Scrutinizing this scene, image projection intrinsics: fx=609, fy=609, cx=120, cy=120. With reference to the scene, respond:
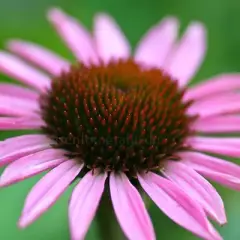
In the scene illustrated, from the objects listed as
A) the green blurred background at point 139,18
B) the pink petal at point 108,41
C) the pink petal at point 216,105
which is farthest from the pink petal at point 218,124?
the pink petal at point 108,41

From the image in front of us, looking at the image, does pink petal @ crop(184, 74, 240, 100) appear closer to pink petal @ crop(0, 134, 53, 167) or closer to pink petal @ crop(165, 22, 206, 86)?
pink petal @ crop(165, 22, 206, 86)

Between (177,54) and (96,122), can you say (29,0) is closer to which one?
(177,54)

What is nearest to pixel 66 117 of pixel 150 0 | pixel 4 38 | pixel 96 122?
pixel 96 122

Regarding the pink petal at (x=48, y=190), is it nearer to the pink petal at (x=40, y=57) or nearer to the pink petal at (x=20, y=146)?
the pink petal at (x=20, y=146)

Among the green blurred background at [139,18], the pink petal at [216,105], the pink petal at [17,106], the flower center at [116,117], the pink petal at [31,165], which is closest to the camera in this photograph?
the pink petal at [31,165]

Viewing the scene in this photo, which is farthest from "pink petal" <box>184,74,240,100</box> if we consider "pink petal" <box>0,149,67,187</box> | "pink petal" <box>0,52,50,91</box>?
"pink petal" <box>0,149,67,187</box>

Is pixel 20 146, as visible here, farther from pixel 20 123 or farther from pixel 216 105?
pixel 216 105
